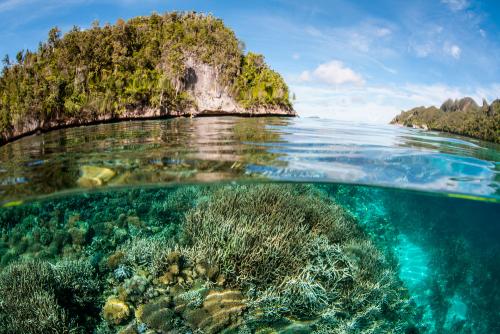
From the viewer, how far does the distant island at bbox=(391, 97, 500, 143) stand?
22448 mm

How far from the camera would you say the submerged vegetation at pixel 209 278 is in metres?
5.37

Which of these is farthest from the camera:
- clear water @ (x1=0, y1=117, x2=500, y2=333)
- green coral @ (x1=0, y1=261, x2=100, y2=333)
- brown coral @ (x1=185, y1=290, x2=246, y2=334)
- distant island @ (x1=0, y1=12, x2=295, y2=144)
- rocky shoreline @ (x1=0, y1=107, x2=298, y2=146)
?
distant island @ (x1=0, y1=12, x2=295, y2=144)

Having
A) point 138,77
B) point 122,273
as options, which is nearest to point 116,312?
point 122,273

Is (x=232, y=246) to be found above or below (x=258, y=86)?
below

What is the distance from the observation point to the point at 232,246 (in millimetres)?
5957

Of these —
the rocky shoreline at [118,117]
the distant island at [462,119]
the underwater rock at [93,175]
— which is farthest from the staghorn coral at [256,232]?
the distant island at [462,119]

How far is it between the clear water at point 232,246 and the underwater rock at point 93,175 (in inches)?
1.5

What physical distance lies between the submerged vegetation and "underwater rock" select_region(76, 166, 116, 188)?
4.35 feet

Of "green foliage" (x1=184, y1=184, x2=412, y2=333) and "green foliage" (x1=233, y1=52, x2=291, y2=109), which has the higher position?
"green foliage" (x1=233, y1=52, x2=291, y2=109)

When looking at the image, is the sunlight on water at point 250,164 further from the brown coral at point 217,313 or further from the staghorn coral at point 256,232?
the brown coral at point 217,313

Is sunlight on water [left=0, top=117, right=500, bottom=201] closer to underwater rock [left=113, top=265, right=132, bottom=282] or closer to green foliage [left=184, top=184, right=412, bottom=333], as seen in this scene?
green foliage [left=184, top=184, right=412, bottom=333]

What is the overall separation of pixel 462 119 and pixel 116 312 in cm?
3214

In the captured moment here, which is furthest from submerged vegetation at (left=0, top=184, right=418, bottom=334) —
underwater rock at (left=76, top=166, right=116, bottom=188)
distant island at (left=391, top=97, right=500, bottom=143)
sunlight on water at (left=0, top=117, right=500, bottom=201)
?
distant island at (left=391, top=97, right=500, bottom=143)

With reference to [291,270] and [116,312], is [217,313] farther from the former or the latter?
[116,312]
